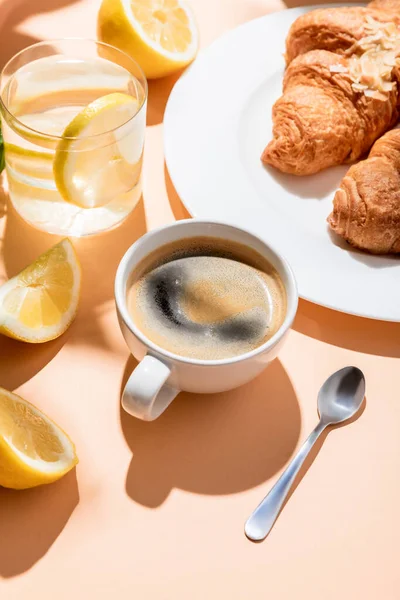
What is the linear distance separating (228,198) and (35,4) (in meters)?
0.79

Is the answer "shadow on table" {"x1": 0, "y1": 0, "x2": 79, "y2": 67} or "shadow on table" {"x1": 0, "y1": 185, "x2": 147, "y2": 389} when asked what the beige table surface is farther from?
"shadow on table" {"x1": 0, "y1": 0, "x2": 79, "y2": 67}

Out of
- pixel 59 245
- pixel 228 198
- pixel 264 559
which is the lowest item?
pixel 264 559

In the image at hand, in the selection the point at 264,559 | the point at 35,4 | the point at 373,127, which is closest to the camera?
the point at 264,559

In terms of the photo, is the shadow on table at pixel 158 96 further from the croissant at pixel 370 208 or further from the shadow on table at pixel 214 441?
the shadow on table at pixel 214 441

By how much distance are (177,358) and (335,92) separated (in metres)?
0.76

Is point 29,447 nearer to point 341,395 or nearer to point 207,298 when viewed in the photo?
point 207,298

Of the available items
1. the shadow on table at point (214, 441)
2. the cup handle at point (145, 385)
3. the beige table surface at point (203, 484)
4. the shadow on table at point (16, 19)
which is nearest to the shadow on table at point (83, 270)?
the beige table surface at point (203, 484)

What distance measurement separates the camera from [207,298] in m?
0.99

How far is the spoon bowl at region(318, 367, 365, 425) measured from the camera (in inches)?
39.4

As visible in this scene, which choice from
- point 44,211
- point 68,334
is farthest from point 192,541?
point 44,211

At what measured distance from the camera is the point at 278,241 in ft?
3.88

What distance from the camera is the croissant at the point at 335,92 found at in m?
1.32

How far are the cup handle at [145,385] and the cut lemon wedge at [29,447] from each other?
11 centimetres

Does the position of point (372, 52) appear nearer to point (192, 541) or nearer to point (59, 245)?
point (59, 245)
